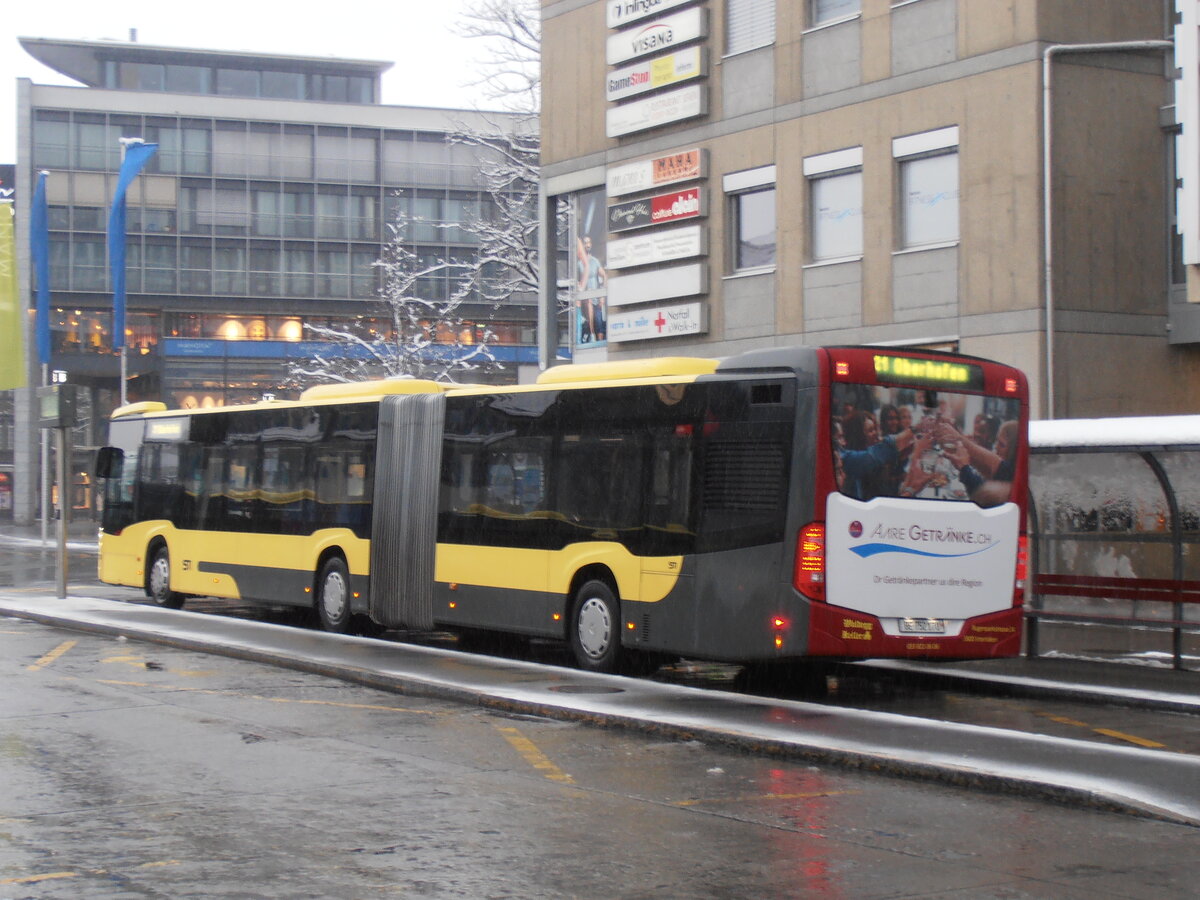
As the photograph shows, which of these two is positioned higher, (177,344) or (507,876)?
(177,344)

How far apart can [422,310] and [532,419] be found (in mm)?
55623

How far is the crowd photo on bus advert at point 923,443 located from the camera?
13.4m

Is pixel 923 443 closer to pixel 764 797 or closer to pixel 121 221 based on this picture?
pixel 764 797

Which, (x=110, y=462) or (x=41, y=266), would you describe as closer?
(x=110, y=462)

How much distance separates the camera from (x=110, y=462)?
2475 cm

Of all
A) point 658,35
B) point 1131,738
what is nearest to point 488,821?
point 1131,738

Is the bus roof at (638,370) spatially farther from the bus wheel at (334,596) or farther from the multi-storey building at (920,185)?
the multi-storey building at (920,185)

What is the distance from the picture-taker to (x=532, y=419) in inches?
662

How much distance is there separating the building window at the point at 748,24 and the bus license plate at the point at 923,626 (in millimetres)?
14429

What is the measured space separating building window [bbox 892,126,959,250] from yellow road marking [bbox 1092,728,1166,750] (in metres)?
12.1

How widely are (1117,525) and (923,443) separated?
4.76 m

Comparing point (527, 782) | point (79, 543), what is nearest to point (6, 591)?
point (527, 782)

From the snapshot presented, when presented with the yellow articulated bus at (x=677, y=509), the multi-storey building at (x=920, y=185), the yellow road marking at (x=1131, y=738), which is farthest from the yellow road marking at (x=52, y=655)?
the multi-storey building at (x=920, y=185)

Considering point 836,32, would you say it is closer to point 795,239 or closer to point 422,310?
point 795,239
